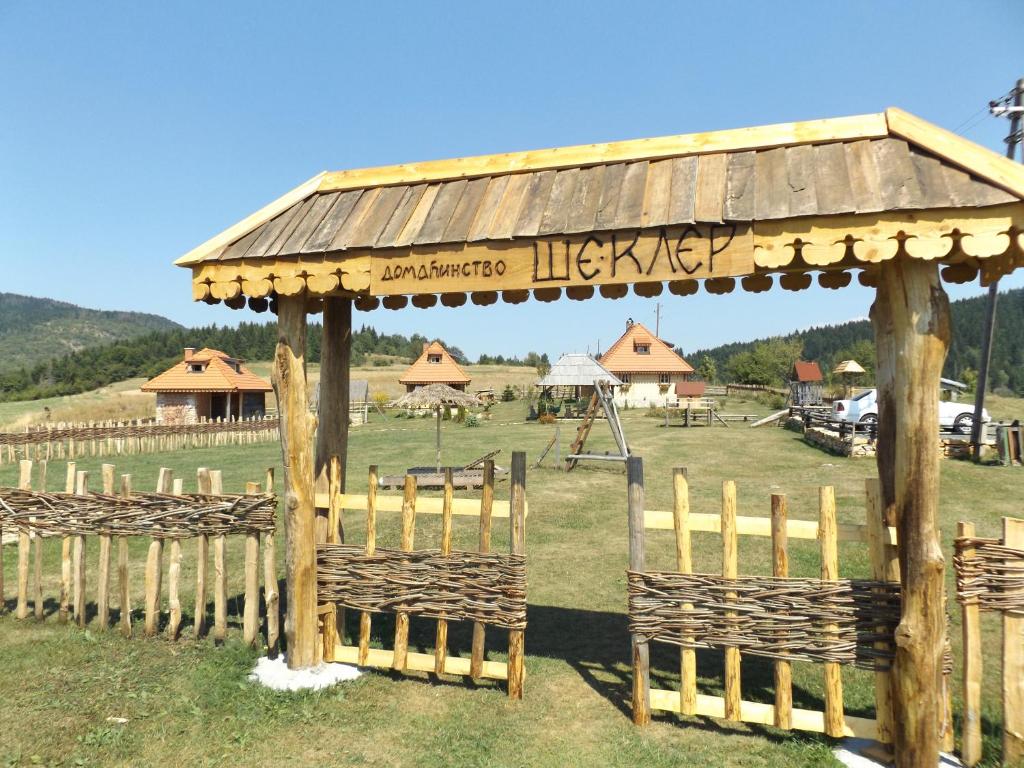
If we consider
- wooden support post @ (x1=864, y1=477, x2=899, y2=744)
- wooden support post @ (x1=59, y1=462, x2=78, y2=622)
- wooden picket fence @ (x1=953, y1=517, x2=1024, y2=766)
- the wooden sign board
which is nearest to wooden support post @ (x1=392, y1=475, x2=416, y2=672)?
the wooden sign board

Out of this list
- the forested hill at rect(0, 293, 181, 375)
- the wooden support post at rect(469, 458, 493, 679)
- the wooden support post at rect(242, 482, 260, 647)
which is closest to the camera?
the wooden support post at rect(469, 458, 493, 679)

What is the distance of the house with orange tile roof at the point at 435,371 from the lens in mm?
42375

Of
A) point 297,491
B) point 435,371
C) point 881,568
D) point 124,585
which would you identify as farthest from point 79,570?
point 435,371

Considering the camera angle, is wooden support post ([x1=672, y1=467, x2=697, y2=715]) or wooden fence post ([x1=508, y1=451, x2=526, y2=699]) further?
wooden fence post ([x1=508, y1=451, x2=526, y2=699])

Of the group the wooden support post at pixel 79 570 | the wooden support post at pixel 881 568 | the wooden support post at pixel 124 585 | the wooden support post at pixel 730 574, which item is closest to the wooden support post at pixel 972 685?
the wooden support post at pixel 881 568

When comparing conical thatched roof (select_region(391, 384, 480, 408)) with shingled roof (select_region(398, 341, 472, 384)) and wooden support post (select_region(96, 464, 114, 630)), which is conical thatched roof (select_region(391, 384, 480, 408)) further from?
shingled roof (select_region(398, 341, 472, 384))

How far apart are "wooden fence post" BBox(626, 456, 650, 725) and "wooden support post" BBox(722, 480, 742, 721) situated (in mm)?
549

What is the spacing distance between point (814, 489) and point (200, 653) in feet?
39.4

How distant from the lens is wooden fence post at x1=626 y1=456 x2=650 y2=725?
417cm

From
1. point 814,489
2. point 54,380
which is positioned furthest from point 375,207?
point 54,380

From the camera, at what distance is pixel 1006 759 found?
3.48 meters

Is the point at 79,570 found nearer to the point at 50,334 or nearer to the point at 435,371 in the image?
the point at 435,371

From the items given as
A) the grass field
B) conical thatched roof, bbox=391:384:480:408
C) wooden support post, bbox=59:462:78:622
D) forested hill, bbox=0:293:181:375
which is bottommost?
the grass field

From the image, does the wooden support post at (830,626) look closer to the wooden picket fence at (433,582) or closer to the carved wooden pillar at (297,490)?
the wooden picket fence at (433,582)
